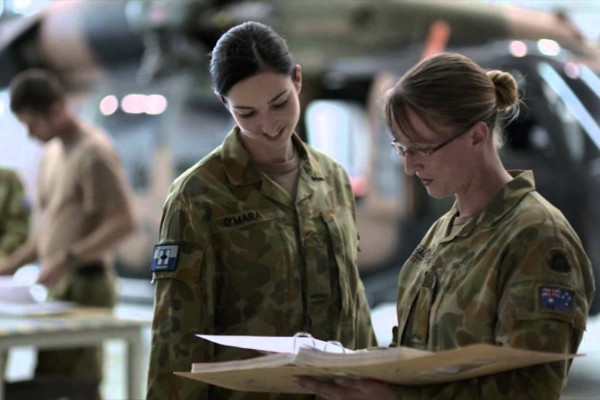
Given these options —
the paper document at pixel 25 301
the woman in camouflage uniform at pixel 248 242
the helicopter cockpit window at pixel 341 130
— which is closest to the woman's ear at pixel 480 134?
the woman in camouflage uniform at pixel 248 242

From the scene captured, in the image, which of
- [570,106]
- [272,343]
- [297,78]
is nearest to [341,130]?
[570,106]

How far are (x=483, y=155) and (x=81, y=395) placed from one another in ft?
7.36

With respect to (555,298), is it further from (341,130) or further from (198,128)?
(198,128)

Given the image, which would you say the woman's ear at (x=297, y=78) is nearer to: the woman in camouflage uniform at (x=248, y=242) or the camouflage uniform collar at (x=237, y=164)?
the woman in camouflage uniform at (x=248, y=242)

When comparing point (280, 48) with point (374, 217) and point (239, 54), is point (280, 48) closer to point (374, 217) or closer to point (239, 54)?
point (239, 54)

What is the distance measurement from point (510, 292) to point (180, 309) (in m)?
0.62

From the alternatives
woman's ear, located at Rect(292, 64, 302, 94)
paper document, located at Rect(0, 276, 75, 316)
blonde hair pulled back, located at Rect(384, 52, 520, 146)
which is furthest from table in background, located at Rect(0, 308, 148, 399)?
blonde hair pulled back, located at Rect(384, 52, 520, 146)

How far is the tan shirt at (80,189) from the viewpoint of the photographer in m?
3.66

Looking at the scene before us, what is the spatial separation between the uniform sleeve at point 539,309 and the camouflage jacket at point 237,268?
1.66ft

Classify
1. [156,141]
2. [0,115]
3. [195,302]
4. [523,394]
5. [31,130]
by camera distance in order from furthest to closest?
[0,115] → [156,141] → [31,130] → [195,302] → [523,394]

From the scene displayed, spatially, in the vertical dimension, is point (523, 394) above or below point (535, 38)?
below

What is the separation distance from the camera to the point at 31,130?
3764mm

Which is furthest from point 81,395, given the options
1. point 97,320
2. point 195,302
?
point 195,302

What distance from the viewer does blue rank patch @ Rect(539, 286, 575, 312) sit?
4.31 ft
